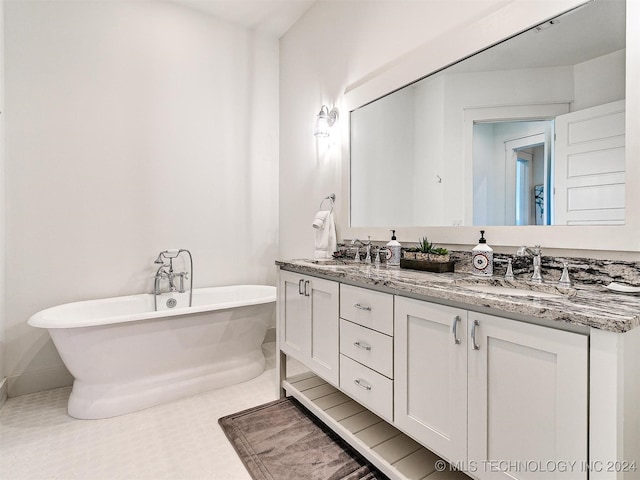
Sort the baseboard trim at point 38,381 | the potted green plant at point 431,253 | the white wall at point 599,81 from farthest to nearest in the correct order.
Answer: the baseboard trim at point 38,381
the potted green plant at point 431,253
the white wall at point 599,81

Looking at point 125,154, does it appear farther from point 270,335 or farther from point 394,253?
point 394,253

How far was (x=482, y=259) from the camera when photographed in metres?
1.55

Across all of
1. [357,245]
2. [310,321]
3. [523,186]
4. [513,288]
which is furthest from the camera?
[357,245]

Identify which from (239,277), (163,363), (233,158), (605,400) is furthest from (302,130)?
(605,400)

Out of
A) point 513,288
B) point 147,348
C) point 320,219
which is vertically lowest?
point 147,348

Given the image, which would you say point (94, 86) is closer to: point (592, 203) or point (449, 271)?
point (449, 271)

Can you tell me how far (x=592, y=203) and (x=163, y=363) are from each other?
2404 millimetres

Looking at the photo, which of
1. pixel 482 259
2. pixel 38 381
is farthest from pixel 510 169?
pixel 38 381

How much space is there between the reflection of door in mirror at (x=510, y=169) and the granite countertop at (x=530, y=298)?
30cm

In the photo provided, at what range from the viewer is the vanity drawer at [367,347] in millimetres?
1445

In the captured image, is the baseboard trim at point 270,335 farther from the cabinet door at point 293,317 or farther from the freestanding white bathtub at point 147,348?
the cabinet door at point 293,317

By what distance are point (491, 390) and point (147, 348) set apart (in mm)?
1954

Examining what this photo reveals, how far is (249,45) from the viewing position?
126 inches

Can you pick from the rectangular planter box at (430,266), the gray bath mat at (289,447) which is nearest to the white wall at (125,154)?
the gray bath mat at (289,447)
